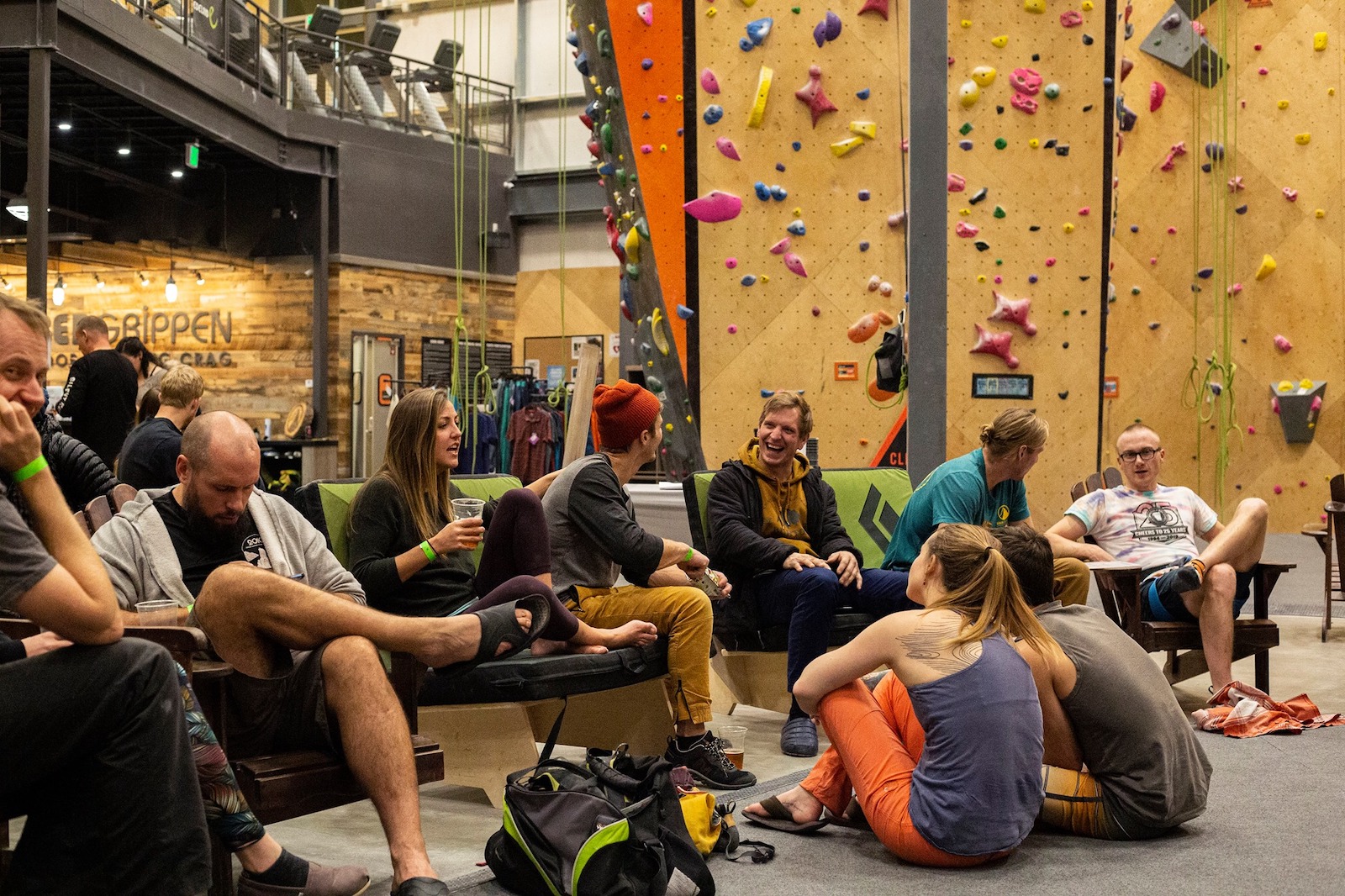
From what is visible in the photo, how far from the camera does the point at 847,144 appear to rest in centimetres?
654

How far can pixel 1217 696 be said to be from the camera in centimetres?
461

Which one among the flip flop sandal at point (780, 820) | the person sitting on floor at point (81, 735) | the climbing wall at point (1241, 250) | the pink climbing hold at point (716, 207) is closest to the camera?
the person sitting on floor at point (81, 735)

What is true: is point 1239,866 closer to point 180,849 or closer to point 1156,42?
point 180,849

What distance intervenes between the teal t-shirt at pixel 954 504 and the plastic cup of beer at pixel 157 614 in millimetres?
Answer: 2593

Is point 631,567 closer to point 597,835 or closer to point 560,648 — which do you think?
point 560,648

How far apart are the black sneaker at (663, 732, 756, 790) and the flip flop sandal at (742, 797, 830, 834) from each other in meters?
0.37

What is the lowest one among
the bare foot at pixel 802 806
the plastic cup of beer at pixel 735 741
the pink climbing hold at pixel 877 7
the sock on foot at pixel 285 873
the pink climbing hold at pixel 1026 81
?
the plastic cup of beer at pixel 735 741

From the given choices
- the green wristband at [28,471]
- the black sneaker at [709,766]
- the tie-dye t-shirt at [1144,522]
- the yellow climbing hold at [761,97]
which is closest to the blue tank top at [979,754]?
the black sneaker at [709,766]

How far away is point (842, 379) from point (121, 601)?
14.8 ft

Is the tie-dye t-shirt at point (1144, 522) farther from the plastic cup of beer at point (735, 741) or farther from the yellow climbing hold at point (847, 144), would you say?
the yellow climbing hold at point (847, 144)

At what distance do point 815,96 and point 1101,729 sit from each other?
422 cm

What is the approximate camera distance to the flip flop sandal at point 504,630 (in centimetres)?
289

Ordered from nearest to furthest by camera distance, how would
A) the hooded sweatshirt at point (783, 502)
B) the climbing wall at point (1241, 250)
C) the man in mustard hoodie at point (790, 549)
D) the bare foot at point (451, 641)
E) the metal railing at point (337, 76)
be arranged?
the bare foot at point (451, 641) < the man in mustard hoodie at point (790, 549) < the hooded sweatshirt at point (783, 502) < the climbing wall at point (1241, 250) < the metal railing at point (337, 76)

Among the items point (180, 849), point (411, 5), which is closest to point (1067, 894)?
point (180, 849)
